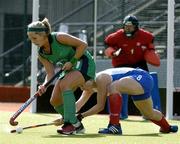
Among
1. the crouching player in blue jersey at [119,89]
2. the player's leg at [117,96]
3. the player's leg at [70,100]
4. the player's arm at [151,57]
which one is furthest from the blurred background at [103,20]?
the player's leg at [70,100]

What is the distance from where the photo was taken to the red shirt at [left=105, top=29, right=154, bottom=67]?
9.87m

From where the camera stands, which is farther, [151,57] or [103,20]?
[103,20]

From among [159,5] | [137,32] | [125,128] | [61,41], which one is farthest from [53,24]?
[61,41]

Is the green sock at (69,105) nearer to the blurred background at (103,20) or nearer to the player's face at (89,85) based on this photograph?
the player's face at (89,85)

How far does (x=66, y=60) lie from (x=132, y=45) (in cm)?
279

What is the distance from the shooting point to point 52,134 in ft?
23.2

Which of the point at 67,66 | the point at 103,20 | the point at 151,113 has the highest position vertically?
the point at 103,20

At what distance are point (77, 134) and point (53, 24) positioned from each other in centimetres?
634

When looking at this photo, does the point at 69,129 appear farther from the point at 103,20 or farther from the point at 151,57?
the point at 103,20

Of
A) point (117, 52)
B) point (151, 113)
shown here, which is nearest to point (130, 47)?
point (117, 52)

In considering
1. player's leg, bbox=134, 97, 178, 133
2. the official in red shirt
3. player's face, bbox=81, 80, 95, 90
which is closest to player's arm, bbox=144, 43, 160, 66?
the official in red shirt

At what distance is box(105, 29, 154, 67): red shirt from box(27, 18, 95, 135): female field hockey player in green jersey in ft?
8.64

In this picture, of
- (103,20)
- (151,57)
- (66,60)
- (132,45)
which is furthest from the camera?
(103,20)

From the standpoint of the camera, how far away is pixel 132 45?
389 inches
